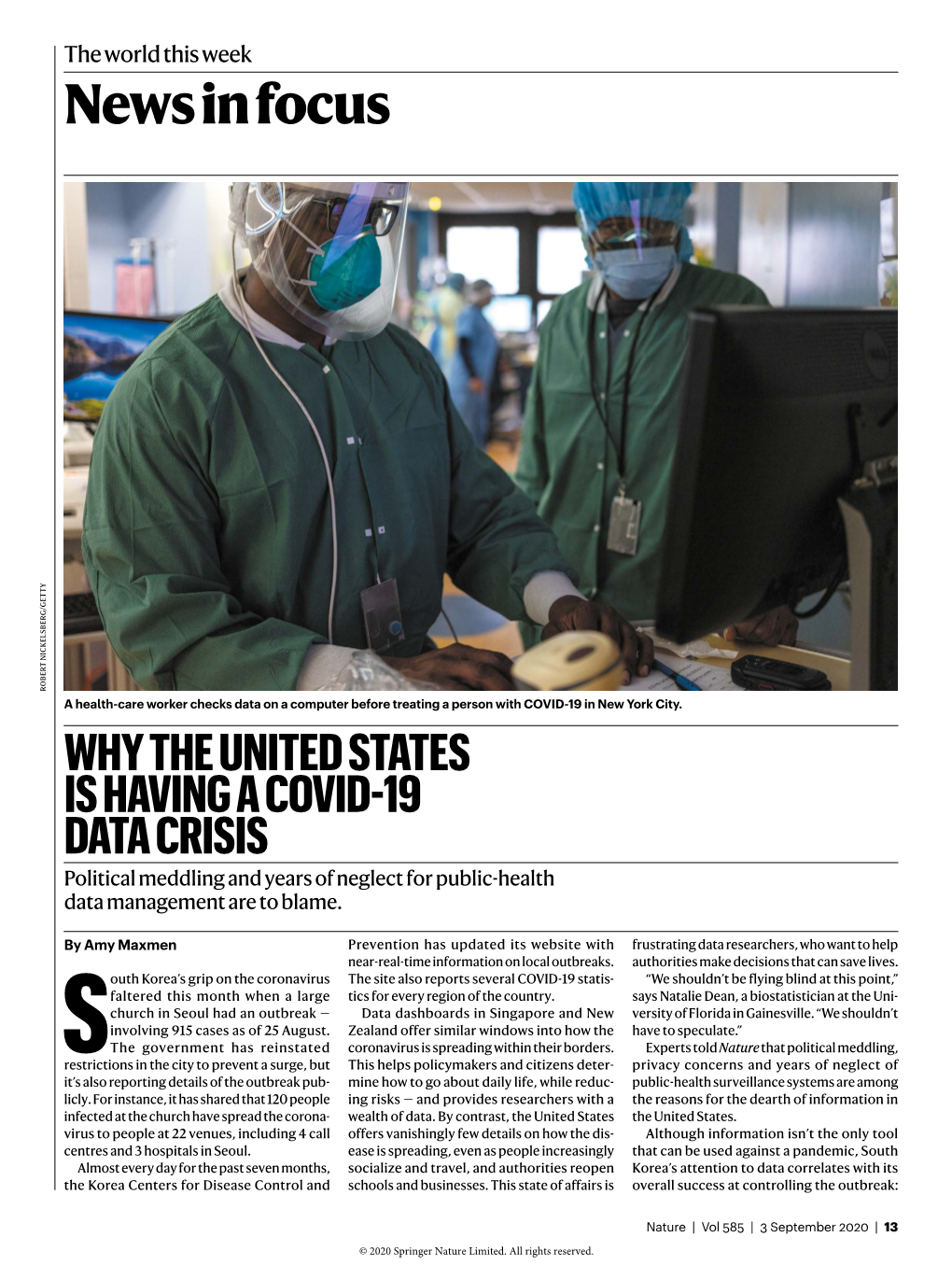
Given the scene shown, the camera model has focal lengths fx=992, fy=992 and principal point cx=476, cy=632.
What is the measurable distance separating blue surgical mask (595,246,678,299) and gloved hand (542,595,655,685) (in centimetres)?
82

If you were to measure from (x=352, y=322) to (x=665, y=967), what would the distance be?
34.6 inches

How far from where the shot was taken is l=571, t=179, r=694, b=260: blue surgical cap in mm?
1620

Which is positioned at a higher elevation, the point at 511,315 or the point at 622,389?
the point at 511,315

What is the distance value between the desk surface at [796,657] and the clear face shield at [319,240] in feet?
2.10

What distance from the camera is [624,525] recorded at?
5.97 ft

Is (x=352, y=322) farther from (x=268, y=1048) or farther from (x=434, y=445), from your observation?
(x=268, y=1048)

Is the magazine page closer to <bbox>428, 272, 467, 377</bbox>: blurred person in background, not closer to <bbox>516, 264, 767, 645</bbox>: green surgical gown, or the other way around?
<bbox>516, 264, 767, 645</bbox>: green surgical gown

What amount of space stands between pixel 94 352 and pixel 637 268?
1.32 m

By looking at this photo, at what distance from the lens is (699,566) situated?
88 centimetres

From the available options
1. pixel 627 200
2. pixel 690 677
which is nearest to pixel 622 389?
pixel 627 200

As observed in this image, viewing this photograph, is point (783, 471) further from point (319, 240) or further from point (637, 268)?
point (637, 268)

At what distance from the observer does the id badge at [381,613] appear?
1.24 meters
